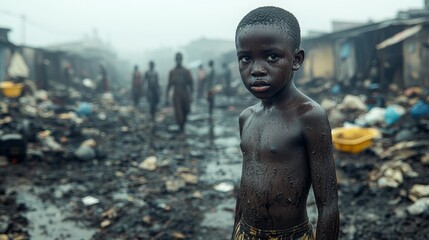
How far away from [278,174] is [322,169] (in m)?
0.20

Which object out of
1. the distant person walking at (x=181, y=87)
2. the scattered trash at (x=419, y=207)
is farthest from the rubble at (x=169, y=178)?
the distant person walking at (x=181, y=87)

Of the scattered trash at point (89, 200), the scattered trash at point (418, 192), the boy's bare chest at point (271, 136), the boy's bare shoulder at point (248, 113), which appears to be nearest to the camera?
the boy's bare chest at point (271, 136)

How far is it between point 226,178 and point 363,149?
2810 millimetres

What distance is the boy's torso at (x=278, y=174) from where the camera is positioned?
1.54m

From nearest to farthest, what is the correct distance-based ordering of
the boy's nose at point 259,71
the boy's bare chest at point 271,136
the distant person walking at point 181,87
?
the boy's nose at point 259,71 → the boy's bare chest at point 271,136 → the distant person walking at point 181,87

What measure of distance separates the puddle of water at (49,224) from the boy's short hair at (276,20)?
3403 millimetres

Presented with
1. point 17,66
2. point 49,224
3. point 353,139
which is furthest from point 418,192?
point 17,66

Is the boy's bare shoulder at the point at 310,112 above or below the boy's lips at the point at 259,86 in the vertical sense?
below

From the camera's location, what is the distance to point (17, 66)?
17.1 m

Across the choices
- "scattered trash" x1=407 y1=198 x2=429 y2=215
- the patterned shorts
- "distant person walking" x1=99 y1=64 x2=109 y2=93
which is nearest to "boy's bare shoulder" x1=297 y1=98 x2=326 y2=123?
the patterned shorts

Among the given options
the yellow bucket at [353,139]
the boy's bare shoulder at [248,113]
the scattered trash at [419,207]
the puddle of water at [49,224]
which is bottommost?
the puddle of water at [49,224]

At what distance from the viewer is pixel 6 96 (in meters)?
12.4

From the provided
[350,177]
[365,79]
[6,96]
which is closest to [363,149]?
[350,177]

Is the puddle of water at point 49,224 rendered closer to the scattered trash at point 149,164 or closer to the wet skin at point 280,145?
the scattered trash at point 149,164
